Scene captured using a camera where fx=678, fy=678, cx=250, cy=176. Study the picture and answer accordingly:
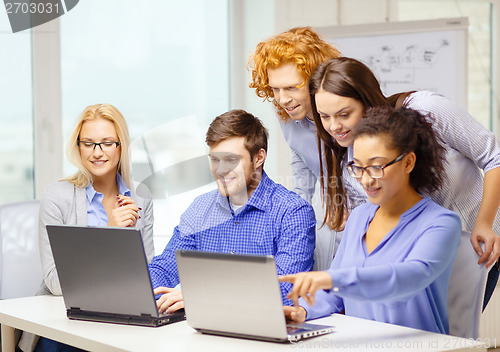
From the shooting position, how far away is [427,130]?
1.61 meters

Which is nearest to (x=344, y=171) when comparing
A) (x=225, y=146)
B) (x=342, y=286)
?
(x=225, y=146)

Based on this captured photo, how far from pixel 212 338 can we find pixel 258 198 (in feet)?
1.90

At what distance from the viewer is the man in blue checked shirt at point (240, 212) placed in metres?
1.88

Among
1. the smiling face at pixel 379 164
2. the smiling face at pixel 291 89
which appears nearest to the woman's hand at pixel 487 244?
the smiling face at pixel 379 164

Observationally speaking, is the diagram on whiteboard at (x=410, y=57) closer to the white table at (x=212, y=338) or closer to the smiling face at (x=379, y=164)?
the smiling face at (x=379, y=164)

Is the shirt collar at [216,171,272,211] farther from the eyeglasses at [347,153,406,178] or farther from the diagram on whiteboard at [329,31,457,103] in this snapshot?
the diagram on whiteboard at [329,31,457,103]

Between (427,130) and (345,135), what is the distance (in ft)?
0.74

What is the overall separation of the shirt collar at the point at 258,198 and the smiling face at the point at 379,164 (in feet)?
1.48

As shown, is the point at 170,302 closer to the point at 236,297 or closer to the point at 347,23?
the point at 236,297

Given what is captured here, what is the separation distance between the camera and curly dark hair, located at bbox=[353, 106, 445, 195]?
153 cm

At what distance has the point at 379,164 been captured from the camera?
1505 millimetres

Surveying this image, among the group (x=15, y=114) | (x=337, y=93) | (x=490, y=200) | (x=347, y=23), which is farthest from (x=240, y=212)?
(x=347, y=23)

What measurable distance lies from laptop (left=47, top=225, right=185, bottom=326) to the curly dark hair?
59 cm

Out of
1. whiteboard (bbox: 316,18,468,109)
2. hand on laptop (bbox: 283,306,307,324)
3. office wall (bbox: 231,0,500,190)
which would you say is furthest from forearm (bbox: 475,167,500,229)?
office wall (bbox: 231,0,500,190)
